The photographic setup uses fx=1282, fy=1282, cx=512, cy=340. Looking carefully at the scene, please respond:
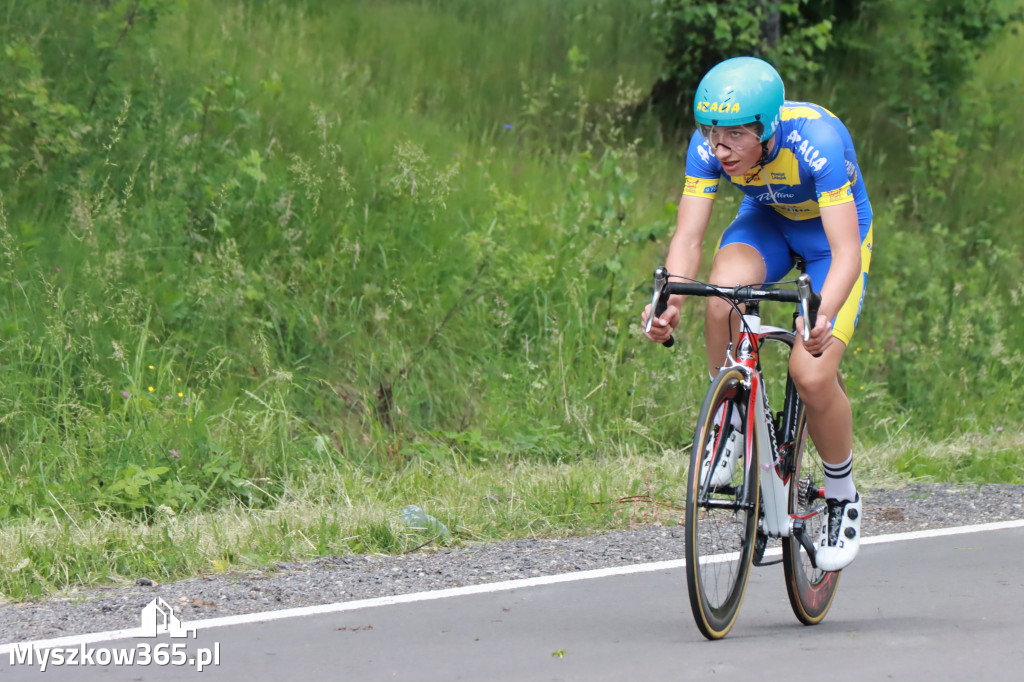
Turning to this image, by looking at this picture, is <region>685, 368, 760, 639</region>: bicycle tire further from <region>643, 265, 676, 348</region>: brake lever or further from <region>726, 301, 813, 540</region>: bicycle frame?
<region>643, 265, 676, 348</region>: brake lever

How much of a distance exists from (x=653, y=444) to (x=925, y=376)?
3.22m

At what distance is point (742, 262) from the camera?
17.3 ft

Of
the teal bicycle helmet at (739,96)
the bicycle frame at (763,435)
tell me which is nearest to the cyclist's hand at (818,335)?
the bicycle frame at (763,435)

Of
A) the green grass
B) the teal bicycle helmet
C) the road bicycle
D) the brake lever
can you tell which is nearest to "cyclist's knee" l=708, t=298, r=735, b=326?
the road bicycle

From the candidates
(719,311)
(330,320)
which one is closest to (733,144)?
(719,311)

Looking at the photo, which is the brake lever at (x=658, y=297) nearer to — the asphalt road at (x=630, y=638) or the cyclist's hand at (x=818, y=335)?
the cyclist's hand at (x=818, y=335)

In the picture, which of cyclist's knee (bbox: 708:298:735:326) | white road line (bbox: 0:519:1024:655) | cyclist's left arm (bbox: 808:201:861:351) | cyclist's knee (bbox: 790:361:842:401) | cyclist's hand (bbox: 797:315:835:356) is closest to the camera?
cyclist's hand (bbox: 797:315:835:356)

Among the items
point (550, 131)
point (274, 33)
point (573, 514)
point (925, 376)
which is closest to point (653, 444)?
point (573, 514)

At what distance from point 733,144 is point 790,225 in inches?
31.7

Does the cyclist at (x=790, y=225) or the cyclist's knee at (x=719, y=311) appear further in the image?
the cyclist's knee at (x=719, y=311)

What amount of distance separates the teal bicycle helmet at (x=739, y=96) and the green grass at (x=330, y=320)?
280cm

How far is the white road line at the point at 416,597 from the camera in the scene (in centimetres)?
491

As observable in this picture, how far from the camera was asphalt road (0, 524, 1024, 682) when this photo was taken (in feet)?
14.9

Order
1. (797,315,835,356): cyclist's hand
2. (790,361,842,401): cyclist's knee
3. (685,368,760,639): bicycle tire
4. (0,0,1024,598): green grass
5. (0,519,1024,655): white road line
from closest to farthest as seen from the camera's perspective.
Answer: (685,368,760,639): bicycle tire, (797,315,835,356): cyclist's hand, (0,519,1024,655): white road line, (790,361,842,401): cyclist's knee, (0,0,1024,598): green grass
